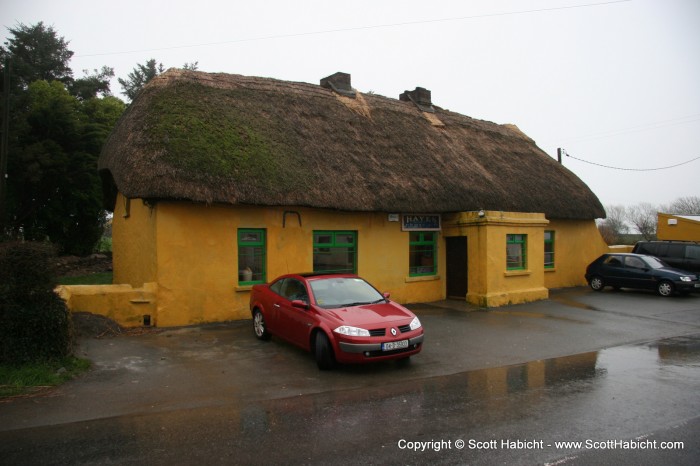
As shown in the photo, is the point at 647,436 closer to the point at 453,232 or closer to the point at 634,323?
the point at 634,323

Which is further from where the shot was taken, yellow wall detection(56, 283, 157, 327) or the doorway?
the doorway

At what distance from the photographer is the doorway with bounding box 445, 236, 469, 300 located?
585 inches

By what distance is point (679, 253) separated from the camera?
717 inches

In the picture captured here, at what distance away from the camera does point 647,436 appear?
473 centimetres

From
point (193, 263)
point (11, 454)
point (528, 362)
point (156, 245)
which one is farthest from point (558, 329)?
point (11, 454)

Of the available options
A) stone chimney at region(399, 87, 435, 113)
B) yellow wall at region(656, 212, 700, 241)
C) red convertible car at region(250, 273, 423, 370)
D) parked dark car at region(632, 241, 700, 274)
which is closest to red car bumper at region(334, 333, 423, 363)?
red convertible car at region(250, 273, 423, 370)

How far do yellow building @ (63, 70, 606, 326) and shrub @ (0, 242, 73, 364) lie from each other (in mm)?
2416

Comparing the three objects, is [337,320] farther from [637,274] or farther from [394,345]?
[637,274]

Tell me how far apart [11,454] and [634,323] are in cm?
1254

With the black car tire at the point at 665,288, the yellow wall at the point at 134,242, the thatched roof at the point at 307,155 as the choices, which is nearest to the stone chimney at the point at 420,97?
the thatched roof at the point at 307,155

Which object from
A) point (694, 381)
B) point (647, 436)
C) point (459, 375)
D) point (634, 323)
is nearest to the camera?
point (647, 436)

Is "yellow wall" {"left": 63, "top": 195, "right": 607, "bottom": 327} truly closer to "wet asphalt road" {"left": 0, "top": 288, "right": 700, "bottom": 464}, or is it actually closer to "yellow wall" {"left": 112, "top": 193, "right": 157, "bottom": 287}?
"yellow wall" {"left": 112, "top": 193, "right": 157, "bottom": 287}

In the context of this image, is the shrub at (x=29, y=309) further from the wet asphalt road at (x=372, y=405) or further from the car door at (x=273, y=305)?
the car door at (x=273, y=305)

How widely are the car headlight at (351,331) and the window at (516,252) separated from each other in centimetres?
919
